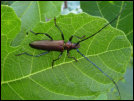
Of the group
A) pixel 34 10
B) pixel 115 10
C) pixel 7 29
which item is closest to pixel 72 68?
pixel 7 29

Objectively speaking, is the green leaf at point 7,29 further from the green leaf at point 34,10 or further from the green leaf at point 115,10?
the green leaf at point 115,10

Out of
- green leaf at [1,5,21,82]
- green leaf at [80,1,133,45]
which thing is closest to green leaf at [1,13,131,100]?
green leaf at [1,5,21,82]


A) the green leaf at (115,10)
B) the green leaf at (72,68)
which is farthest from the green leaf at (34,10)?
the green leaf at (72,68)

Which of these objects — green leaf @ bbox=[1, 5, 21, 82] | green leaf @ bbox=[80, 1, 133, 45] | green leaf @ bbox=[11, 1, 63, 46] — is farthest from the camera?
green leaf @ bbox=[11, 1, 63, 46]

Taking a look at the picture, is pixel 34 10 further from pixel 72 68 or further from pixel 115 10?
pixel 72 68

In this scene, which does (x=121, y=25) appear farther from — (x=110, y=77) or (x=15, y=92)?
(x=15, y=92)

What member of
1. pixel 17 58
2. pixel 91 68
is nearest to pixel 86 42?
pixel 91 68

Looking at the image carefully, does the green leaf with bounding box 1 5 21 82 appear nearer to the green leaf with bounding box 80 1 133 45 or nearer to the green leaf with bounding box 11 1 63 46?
the green leaf with bounding box 11 1 63 46
